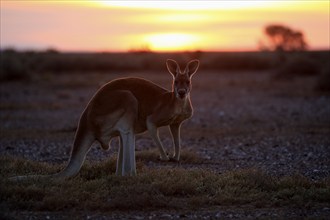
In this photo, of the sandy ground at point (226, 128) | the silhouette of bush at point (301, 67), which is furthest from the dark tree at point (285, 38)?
the sandy ground at point (226, 128)

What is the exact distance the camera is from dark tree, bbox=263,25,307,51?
75938 mm

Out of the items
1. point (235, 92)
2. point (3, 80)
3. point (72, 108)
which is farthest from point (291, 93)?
point (3, 80)

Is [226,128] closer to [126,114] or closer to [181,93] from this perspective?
[181,93]

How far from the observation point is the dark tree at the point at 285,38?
7594 centimetres

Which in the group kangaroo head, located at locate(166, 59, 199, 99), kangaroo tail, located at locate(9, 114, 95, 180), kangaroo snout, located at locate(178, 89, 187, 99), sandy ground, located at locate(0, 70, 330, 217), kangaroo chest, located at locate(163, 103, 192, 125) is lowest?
sandy ground, located at locate(0, 70, 330, 217)

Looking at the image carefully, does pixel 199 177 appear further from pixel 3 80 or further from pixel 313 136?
pixel 3 80

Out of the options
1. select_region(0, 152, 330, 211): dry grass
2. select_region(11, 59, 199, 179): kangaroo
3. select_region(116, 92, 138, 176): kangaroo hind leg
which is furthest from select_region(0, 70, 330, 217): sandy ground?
select_region(116, 92, 138, 176): kangaroo hind leg

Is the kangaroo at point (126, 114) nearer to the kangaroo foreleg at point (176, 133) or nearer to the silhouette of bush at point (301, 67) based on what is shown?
the kangaroo foreleg at point (176, 133)

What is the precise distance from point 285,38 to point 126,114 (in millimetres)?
68818

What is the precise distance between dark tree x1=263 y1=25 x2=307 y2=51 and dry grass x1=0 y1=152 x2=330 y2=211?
220 feet

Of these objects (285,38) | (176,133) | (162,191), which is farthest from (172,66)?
(285,38)

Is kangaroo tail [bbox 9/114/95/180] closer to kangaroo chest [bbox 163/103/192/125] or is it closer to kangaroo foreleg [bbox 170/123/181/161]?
kangaroo chest [bbox 163/103/192/125]

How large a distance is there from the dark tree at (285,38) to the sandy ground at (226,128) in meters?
44.0

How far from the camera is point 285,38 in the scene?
76.7 meters
